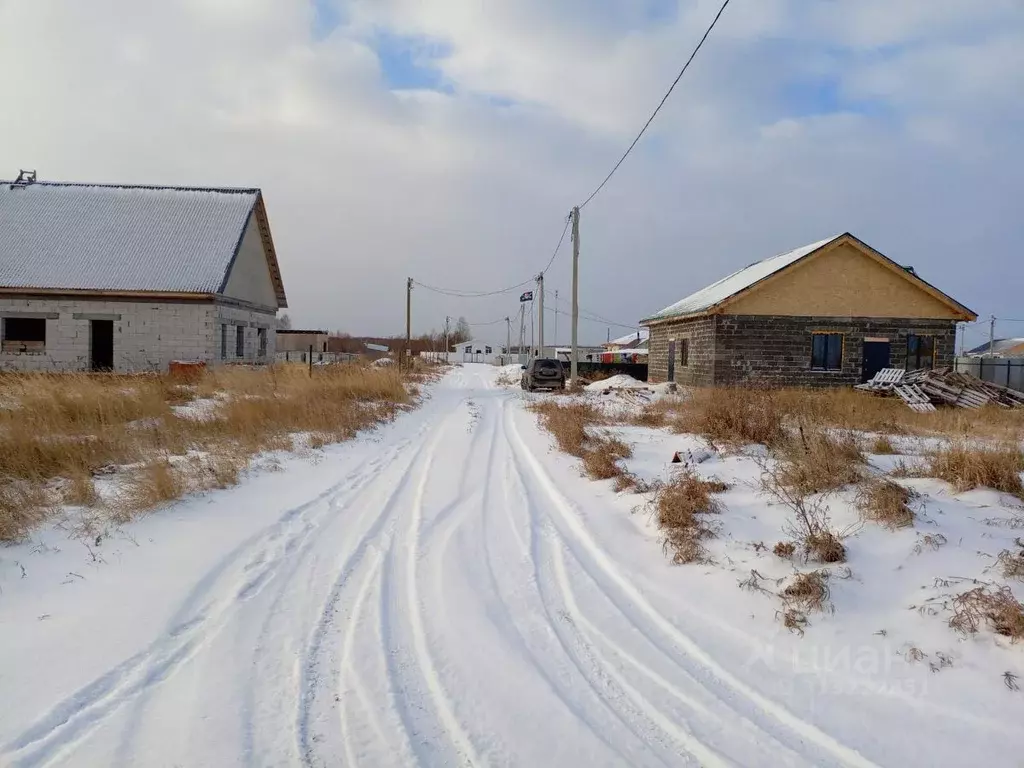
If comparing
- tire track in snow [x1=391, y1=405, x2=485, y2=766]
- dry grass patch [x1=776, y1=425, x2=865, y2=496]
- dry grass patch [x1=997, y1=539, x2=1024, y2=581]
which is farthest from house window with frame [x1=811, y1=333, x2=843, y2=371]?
tire track in snow [x1=391, y1=405, x2=485, y2=766]

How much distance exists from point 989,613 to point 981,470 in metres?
3.26

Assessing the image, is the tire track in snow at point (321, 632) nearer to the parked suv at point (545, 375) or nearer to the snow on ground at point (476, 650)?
the snow on ground at point (476, 650)

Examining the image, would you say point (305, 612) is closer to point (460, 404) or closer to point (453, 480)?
point (453, 480)

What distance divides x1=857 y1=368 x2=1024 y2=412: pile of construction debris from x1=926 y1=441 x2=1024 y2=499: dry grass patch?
43.4 ft

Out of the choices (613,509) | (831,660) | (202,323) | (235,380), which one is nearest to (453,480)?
(613,509)

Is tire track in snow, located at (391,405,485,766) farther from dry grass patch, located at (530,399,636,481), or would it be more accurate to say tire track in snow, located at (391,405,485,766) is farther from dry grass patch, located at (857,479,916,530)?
dry grass patch, located at (857,479,916,530)

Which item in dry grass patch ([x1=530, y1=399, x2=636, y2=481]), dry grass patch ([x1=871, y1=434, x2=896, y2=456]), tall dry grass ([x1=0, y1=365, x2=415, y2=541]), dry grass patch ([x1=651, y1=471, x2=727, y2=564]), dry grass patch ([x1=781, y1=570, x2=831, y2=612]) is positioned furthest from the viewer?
dry grass patch ([x1=871, y1=434, x2=896, y2=456])

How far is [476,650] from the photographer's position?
13.2ft

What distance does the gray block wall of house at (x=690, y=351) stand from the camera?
24078mm

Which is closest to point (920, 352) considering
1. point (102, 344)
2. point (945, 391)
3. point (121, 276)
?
point (945, 391)

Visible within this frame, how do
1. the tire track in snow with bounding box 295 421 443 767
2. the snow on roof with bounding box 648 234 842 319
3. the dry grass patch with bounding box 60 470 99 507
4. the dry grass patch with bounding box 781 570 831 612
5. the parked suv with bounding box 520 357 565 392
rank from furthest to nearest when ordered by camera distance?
the parked suv with bounding box 520 357 565 392 → the snow on roof with bounding box 648 234 842 319 → the dry grass patch with bounding box 60 470 99 507 → the dry grass patch with bounding box 781 570 831 612 → the tire track in snow with bounding box 295 421 443 767

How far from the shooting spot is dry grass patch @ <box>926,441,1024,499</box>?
21.6 feet

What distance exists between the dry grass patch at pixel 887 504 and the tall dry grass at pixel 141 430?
7043 mm

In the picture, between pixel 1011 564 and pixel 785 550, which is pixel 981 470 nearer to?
pixel 1011 564
